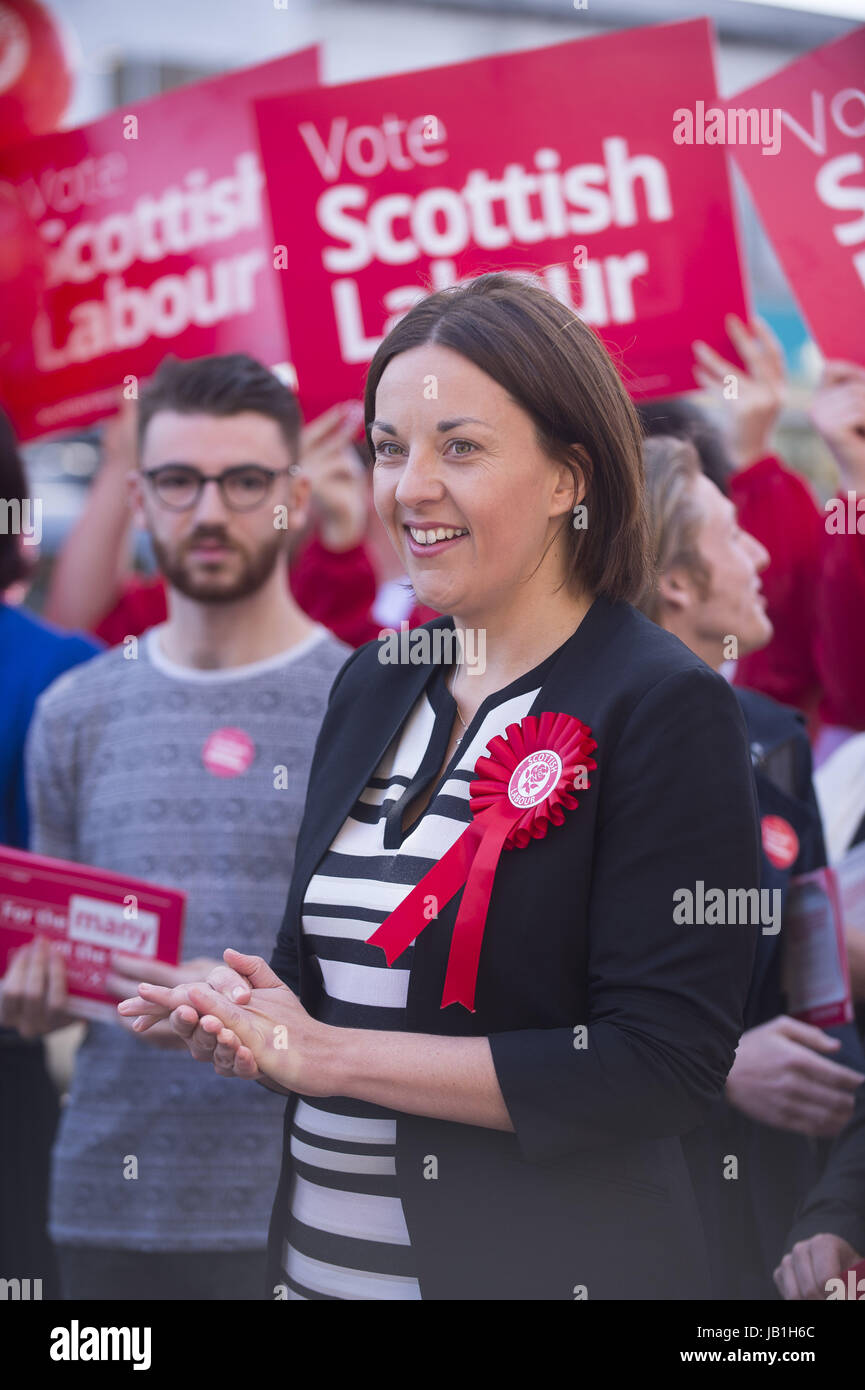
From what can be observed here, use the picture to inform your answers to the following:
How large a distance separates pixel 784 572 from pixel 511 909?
152 centimetres

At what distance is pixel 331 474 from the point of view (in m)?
2.99

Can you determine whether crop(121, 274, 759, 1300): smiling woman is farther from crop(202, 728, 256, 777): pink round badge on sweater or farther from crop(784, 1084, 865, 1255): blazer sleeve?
crop(202, 728, 256, 777): pink round badge on sweater

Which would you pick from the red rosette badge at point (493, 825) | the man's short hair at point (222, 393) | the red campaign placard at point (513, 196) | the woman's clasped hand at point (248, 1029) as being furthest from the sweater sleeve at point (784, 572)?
the woman's clasped hand at point (248, 1029)

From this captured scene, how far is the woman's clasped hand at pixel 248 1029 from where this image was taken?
1389mm

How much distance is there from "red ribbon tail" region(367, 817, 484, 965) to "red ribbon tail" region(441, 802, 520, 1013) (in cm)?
2

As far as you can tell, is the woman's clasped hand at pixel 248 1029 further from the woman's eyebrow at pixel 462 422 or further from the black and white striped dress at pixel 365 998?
the woman's eyebrow at pixel 462 422

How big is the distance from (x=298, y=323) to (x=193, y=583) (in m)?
0.57

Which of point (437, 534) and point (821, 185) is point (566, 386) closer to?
point (437, 534)

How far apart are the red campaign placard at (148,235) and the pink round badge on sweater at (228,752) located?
2.96 feet

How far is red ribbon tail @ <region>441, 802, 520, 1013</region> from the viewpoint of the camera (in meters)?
1.38

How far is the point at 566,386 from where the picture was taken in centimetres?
148

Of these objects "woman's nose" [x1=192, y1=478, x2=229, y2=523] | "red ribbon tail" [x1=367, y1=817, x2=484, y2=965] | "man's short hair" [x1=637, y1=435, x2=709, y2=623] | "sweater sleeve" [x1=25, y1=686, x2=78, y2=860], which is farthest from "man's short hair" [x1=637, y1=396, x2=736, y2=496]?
"sweater sleeve" [x1=25, y1=686, x2=78, y2=860]

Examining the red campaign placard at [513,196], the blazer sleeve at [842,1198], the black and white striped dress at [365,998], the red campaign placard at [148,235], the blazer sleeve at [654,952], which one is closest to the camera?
the blazer sleeve at [654,952]
